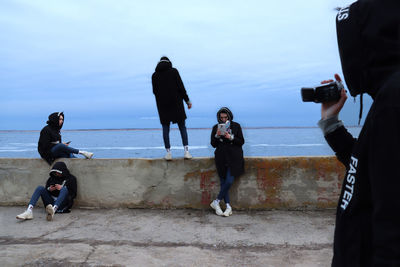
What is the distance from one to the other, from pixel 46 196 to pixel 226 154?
3.35 m

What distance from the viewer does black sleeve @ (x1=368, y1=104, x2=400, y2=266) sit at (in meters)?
0.85

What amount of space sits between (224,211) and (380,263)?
194 inches

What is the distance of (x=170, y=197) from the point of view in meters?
5.95

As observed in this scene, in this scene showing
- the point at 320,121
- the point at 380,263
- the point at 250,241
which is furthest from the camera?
the point at 250,241

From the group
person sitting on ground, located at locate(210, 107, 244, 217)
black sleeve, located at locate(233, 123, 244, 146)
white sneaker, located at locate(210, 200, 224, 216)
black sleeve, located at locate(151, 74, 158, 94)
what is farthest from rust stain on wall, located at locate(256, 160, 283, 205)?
black sleeve, located at locate(151, 74, 158, 94)

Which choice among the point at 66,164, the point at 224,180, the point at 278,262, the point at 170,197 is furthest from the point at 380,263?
the point at 66,164

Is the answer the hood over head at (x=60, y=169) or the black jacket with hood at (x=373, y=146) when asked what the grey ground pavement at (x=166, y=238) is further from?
the black jacket with hood at (x=373, y=146)

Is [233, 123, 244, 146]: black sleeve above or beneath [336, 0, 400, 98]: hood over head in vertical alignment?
beneath

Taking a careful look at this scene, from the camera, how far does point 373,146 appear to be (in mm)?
910

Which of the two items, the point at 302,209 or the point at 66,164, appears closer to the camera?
the point at 302,209

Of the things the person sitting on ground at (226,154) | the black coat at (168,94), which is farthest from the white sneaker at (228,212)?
the black coat at (168,94)

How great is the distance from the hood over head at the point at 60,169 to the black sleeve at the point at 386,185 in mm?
5875

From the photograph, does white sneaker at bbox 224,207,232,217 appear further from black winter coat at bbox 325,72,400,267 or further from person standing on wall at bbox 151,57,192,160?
black winter coat at bbox 325,72,400,267

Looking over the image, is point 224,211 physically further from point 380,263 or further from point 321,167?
point 380,263
